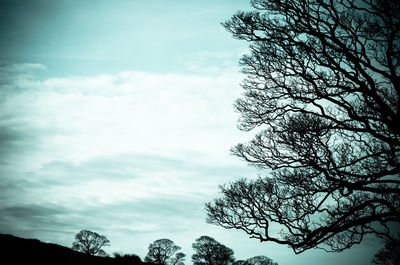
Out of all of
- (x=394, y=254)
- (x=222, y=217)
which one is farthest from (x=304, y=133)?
(x=394, y=254)

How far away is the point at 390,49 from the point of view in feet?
17.0

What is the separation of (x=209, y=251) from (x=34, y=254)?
35.0 meters

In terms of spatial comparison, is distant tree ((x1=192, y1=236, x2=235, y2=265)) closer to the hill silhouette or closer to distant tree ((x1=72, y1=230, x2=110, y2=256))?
distant tree ((x1=72, y1=230, x2=110, y2=256))

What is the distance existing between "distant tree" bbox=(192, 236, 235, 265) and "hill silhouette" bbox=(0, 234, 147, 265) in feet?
106

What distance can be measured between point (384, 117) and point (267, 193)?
3666mm

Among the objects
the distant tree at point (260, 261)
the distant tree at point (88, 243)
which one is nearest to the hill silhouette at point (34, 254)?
the distant tree at point (260, 261)

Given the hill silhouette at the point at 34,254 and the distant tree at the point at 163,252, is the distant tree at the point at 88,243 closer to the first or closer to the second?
the distant tree at the point at 163,252

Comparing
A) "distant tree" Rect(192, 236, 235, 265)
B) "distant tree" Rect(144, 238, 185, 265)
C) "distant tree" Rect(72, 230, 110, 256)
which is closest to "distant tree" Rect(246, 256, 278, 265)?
"distant tree" Rect(192, 236, 235, 265)

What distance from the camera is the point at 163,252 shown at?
42.3m

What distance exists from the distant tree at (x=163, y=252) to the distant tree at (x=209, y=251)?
23.9 ft

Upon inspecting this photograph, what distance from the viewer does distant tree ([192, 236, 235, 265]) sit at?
35125mm

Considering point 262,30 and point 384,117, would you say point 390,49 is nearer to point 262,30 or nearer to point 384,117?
point 384,117

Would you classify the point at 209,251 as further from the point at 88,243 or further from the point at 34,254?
the point at 34,254

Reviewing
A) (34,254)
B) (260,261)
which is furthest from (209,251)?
(34,254)
